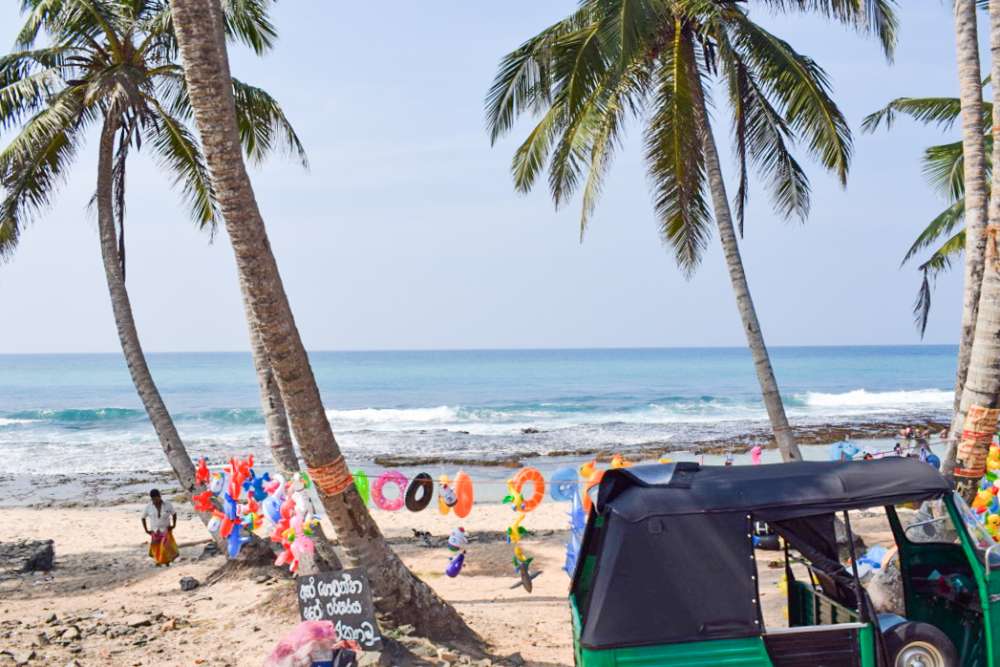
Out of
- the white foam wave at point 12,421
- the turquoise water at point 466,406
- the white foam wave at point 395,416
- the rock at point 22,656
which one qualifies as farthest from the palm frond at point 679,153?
the white foam wave at point 12,421

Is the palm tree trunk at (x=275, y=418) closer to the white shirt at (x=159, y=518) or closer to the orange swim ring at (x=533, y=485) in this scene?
the orange swim ring at (x=533, y=485)

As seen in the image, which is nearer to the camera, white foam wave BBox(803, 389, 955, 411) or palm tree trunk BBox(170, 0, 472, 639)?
palm tree trunk BBox(170, 0, 472, 639)

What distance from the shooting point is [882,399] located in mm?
57375

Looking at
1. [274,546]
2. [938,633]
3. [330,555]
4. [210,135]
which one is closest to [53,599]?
[274,546]

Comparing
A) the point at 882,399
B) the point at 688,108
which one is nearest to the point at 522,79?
the point at 688,108

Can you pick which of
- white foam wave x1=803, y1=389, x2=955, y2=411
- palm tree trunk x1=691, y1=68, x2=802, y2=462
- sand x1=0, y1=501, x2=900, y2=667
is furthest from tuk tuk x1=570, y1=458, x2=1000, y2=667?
white foam wave x1=803, y1=389, x2=955, y2=411

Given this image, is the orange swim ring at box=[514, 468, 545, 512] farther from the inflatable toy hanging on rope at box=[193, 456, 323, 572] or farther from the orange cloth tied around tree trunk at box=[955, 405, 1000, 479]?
the orange cloth tied around tree trunk at box=[955, 405, 1000, 479]

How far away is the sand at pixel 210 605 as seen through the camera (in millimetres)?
8039

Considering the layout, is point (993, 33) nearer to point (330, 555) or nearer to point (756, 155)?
point (756, 155)

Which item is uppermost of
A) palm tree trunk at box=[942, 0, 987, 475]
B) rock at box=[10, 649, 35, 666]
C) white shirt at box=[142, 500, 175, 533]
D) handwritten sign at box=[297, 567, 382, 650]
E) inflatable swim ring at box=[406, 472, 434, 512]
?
palm tree trunk at box=[942, 0, 987, 475]

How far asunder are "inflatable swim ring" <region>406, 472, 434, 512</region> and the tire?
5.63 meters

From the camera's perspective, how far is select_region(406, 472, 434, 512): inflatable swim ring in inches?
387

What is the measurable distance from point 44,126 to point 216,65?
6470 mm

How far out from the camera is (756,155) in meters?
13.4
